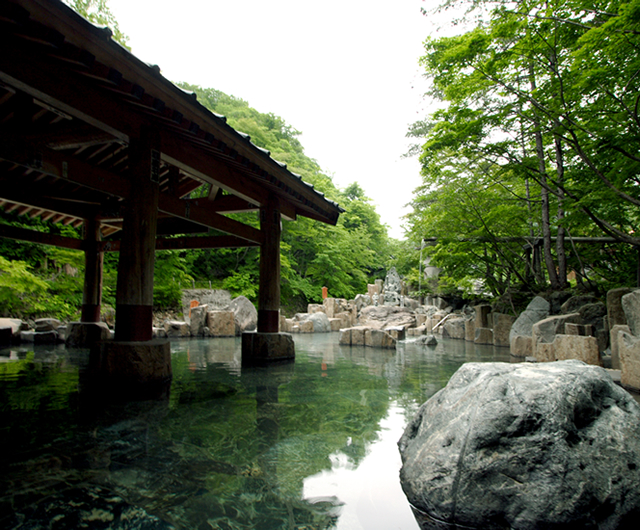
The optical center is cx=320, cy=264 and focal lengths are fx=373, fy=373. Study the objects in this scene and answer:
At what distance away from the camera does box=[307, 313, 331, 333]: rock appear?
706 inches

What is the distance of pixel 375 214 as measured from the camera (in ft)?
120

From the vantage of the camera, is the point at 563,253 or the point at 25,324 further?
the point at 563,253

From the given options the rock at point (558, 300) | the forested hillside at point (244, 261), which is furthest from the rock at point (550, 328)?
the forested hillside at point (244, 261)

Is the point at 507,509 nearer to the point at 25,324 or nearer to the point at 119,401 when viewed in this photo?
the point at 119,401

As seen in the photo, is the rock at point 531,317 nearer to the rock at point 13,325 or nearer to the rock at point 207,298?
the rock at point 207,298

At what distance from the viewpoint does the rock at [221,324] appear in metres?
13.1

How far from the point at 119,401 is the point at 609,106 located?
9.33 metres

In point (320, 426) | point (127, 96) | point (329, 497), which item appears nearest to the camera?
point (329, 497)

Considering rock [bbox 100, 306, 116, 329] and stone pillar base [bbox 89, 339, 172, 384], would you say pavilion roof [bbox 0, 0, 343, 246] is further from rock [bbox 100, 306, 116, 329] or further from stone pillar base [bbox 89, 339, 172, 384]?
rock [bbox 100, 306, 116, 329]

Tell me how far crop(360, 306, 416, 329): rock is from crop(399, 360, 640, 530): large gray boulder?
1513 centimetres

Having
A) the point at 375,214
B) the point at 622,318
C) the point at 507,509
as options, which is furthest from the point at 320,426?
the point at 375,214

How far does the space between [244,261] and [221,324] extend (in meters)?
10.9

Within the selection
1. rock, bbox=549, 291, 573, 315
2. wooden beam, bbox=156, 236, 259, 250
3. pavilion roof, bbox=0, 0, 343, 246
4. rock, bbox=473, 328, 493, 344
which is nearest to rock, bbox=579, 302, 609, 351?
rock, bbox=549, 291, 573, 315

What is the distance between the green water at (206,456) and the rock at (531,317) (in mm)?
6056
